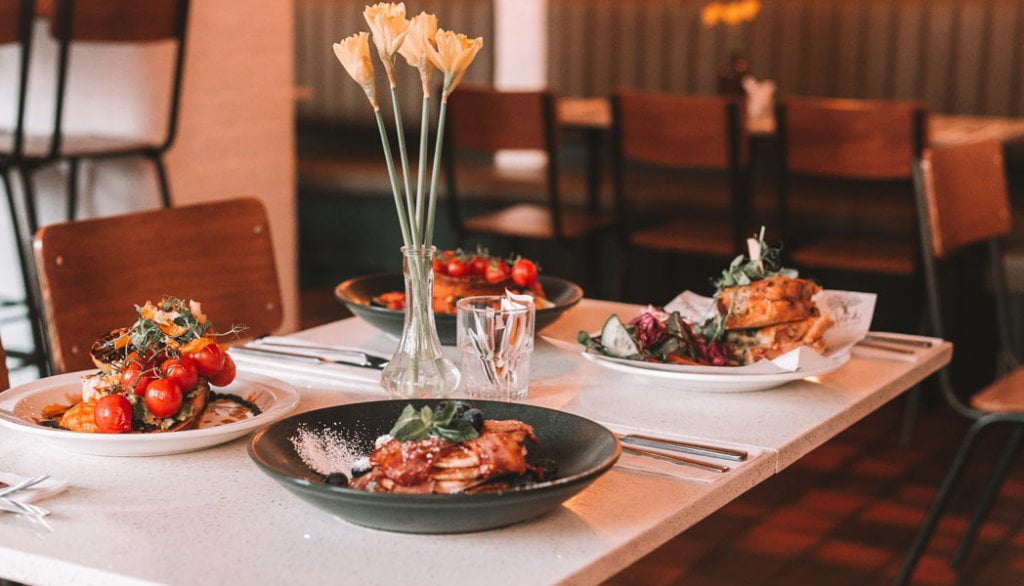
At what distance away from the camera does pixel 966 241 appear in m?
2.40

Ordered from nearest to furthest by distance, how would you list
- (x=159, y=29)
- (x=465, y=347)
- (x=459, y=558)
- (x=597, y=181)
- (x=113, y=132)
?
(x=459, y=558)
(x=465, y=347)
(x=159, y=29)
(x=113, y=132)
(x=597, y=181)

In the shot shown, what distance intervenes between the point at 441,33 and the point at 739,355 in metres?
0.53

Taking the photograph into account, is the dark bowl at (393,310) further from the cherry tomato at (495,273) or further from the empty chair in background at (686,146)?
the empty chair in background at (686,146)

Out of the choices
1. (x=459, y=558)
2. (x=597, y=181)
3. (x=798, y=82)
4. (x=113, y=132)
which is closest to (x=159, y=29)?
(x=113, y=132)

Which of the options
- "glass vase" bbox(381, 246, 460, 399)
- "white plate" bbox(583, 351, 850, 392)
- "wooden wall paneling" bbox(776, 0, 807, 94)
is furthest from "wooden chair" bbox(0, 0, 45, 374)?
"wooden wall paneling" bbox(776, 0, 807, 94)

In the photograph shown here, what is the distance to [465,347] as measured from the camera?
52.6 inches

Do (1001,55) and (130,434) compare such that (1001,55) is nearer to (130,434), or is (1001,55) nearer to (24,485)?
(130,434)

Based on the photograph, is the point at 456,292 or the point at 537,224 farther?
the point at 537,224

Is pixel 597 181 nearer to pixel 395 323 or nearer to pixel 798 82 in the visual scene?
pixel 798 82

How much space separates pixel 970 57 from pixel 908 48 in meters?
0.25

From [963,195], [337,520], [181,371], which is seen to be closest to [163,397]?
[181,371]

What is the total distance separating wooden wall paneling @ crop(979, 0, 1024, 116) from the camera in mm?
4988

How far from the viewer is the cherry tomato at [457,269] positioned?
165 centimetres

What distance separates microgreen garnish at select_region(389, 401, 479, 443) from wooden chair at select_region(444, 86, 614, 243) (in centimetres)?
285
